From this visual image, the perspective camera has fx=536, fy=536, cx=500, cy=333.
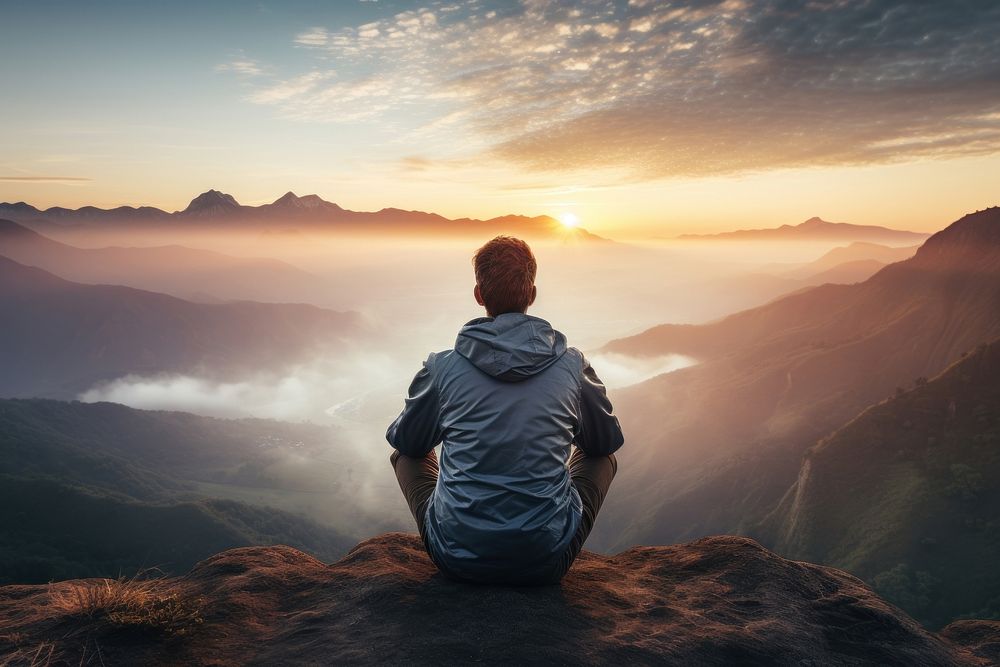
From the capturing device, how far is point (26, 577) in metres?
80.8

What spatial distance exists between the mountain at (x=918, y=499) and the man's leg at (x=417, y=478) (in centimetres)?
6813

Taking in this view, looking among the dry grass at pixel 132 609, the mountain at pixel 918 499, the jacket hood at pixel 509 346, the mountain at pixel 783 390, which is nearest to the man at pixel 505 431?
the jacket hood at pixel 509 346

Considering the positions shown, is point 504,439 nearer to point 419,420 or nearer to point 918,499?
point 419,420

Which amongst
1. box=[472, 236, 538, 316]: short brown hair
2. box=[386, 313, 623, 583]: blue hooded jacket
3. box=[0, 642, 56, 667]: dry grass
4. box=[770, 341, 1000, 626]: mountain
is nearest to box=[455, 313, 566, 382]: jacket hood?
box=[386, 313, 623, 583]: blue hooded jacket

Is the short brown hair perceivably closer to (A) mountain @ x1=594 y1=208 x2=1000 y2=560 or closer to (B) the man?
(B) the man

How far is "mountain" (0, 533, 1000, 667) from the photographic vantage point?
4320 millimetres

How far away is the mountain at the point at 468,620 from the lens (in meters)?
4.32

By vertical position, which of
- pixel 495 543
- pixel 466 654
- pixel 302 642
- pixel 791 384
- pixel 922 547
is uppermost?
pixel 495 543

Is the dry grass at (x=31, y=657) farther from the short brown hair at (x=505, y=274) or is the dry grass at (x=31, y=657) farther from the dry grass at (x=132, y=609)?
the short brown hair at (x=505, y=274)

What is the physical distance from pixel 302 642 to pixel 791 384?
127886mm

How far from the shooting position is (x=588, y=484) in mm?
5223

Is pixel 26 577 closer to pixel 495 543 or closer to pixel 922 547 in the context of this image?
pixel 495 543

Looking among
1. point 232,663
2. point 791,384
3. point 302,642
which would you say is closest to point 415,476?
point 302,642

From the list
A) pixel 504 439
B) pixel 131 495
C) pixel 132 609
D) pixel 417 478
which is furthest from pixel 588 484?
pixel 131 495
